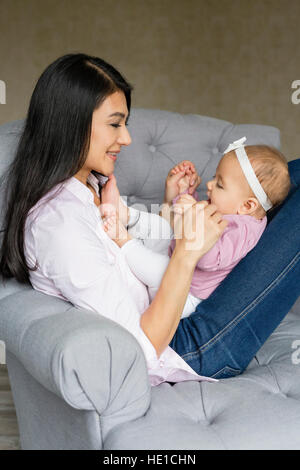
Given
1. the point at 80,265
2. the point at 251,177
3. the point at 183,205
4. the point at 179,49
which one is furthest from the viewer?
the point at 179,49

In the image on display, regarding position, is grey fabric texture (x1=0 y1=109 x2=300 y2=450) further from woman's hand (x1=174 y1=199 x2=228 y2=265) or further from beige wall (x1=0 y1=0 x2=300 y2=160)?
beige wall (x1=0 y1=0 x2=300 y2=160)

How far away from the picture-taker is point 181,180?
189 centimetres

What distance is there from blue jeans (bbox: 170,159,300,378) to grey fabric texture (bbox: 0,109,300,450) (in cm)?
7

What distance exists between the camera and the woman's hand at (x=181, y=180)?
1892mm

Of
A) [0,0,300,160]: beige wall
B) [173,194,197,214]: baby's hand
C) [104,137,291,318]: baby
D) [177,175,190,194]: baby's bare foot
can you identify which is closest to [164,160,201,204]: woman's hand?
[177,175,190,194]: baby's bare foot

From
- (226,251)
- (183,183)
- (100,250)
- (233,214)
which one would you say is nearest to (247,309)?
(226,251)

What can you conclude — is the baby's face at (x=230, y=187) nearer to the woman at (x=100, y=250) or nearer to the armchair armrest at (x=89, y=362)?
the woman at (x=100, y=250)

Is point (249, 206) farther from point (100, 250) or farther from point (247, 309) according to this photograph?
point (100, 250)

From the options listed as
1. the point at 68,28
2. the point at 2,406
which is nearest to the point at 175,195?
the point at 2,406

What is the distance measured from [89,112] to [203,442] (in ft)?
2.65

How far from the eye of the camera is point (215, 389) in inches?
54.6

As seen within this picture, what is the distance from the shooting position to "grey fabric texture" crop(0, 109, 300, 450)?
113cm

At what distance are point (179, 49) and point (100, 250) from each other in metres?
3.48

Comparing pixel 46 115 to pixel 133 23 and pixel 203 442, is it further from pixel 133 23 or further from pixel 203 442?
pixel 133 23
